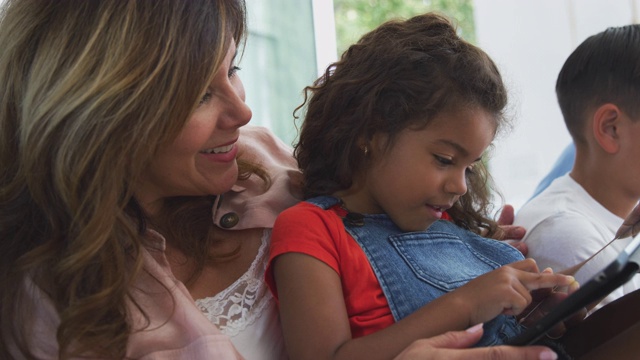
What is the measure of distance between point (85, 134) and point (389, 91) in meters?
0.44

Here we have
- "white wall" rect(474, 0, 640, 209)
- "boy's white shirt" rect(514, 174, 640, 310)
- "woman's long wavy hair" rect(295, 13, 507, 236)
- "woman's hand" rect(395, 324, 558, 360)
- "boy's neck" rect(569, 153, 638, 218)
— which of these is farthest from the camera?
"white wall" rect(474, 0, 640, 209)

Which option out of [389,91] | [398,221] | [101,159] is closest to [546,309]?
[398,221]

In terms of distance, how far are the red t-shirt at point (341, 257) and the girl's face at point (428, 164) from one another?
9 centimetres

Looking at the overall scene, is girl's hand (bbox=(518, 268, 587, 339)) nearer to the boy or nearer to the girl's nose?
the girl's nose

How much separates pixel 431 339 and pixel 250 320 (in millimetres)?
272

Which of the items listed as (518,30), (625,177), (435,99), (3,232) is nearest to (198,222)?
(3,232)

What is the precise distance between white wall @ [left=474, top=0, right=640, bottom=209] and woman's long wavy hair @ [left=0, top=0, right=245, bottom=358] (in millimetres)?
1959

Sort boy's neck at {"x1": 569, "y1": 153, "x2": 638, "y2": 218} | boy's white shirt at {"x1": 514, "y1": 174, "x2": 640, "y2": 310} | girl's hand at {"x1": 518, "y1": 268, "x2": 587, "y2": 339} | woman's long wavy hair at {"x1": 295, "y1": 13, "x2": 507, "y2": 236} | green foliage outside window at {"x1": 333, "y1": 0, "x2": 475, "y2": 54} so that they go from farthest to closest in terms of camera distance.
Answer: green foliage outside window at {"x1": 333, "y1": 0, "x2": 475, "y2": 54} < boy's neck at {"x1": 569, "y1": 153, "x2": 638, "y2": 218} < boy's white shirt at {"x1": 514, "y1": 174, "x2": 640, "y2": 310} < woman's long wavy hair at {"x1": 295, "y1": 13, "x2": 507, "y2": 236} < girl's hand at {"x1": 518, "y1": 268, "x2": 587, "y2": 339}

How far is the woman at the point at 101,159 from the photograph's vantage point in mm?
847

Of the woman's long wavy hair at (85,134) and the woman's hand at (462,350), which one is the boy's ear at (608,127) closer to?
the woman's hand at (462,350)

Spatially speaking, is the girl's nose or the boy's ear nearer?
the girl's nose

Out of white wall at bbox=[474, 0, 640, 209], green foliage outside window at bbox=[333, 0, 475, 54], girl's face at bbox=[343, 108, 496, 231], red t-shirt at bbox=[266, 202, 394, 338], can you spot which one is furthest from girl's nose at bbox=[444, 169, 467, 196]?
green foliage outside window at bbox=[333, 0, 475, 54]

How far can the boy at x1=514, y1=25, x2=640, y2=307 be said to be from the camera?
1324 millimetres

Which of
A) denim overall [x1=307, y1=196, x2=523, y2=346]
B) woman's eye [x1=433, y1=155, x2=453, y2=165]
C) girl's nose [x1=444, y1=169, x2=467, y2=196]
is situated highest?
woman's eye [x1=433, y1=155, x2=453, y2=165]
